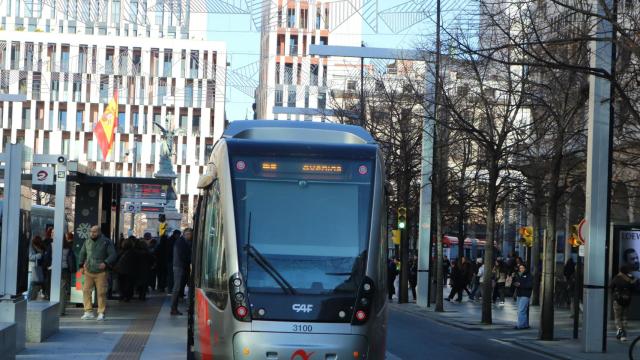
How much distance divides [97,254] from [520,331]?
11781mm

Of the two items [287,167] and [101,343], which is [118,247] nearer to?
[101,343]

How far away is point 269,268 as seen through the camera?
1200 cm

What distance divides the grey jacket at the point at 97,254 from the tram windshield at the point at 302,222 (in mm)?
9529

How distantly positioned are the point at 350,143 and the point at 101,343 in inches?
265

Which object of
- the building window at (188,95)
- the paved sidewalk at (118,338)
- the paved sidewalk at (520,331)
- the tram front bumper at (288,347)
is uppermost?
the building window at (188,95)

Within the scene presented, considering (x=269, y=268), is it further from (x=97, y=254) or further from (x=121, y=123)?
(x=121, y=123)

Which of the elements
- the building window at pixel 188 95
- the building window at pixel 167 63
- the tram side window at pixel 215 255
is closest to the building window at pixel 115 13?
the building window at pixel 167 63

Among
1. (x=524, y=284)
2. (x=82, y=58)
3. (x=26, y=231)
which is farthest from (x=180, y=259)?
(x=82, y=58)

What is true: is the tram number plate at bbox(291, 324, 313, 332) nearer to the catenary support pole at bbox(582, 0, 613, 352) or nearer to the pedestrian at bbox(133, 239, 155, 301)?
the catenary support pole at bbox(582, 0, 613, 352)

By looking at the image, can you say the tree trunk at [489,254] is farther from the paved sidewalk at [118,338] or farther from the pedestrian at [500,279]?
the pedestrian at [500,279]

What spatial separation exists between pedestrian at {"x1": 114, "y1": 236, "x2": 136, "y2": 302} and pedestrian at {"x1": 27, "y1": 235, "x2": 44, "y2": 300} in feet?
6.27

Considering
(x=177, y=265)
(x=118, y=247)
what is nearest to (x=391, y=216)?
(x=118, y=247)

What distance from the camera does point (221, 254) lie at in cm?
1233

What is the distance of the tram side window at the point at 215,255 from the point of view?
12.1m
